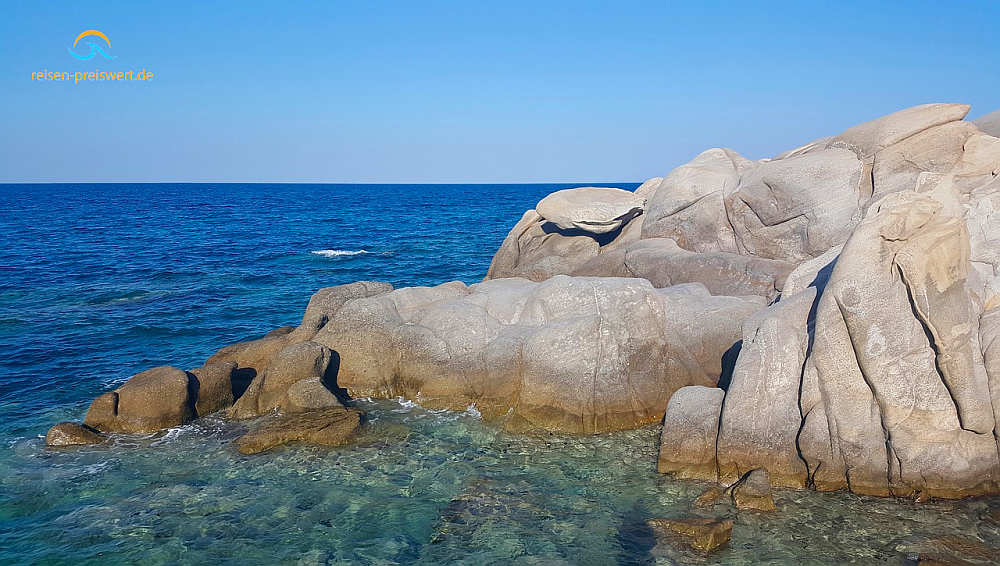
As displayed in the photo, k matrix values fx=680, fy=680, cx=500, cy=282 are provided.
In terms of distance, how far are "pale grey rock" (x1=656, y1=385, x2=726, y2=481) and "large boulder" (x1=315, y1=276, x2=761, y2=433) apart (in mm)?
1887

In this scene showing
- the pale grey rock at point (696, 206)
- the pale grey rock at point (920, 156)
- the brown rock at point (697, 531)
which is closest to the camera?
the brown rock at point (697, 531)

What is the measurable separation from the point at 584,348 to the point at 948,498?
21.1ft

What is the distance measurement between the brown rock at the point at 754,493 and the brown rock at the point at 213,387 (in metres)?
10.9

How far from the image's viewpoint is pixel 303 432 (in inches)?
524

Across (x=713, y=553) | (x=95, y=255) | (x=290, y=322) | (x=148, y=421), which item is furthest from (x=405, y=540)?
(x=95, y=255)

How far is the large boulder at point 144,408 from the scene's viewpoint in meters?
14.1

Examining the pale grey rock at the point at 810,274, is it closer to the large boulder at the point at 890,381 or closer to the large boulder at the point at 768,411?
the large boulder at the point at 768,411

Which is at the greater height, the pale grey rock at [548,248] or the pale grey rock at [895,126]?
the pale grey rock at [895,126]

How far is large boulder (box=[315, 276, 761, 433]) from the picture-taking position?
13672 millimetres

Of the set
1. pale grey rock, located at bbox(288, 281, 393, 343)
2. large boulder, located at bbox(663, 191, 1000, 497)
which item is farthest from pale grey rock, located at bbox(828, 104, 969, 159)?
pale grey rock, located at bbox(288, 281, 393, 343)

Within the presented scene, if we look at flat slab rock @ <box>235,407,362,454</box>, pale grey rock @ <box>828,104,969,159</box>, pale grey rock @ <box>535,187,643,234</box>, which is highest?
pale grey rock @ <box>828,104,969,159</box>

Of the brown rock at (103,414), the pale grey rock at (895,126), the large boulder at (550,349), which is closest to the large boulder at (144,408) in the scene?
the brown rock at (103,414)

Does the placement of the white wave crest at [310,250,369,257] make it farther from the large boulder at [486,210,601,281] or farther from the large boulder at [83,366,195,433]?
the large boulder at [83,366,195,433]

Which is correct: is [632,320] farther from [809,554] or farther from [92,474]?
[92,474]
